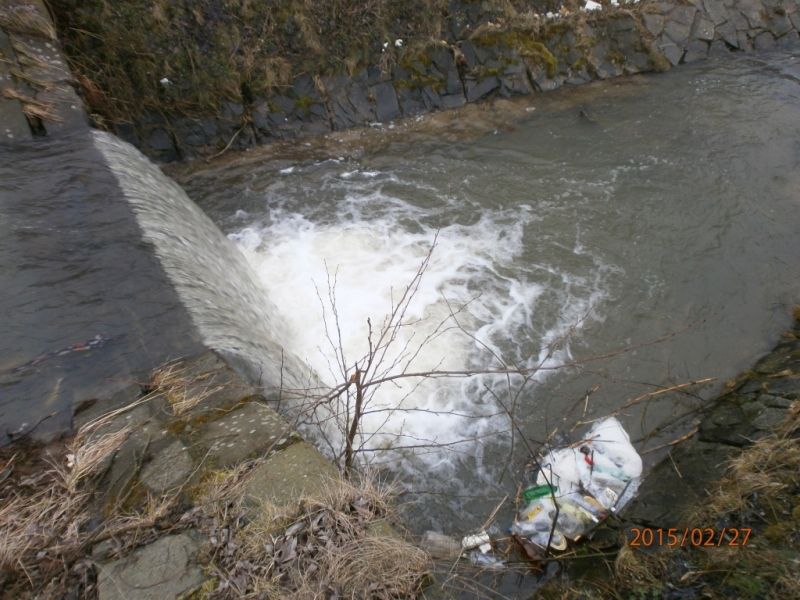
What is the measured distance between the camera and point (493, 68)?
8.69m

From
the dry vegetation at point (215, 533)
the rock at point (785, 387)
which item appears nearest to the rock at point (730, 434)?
the rock at point (785, 387)

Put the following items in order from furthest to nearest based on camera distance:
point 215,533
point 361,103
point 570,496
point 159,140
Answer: point 361,103 → point 159,140 → point 570,496 → point 215,533

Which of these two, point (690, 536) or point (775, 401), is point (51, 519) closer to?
point (690, 536)

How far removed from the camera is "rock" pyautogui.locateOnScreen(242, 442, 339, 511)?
9.05 feet

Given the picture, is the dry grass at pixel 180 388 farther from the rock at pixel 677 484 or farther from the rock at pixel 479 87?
the rock at pixel 479 87

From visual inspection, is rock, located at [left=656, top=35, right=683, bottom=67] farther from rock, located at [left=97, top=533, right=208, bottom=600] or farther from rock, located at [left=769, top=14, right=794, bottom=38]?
rock, located at [left=97, top=533, right=208, bottom=600]

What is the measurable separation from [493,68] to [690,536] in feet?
25.0

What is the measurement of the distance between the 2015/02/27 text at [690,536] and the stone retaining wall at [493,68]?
273 inches

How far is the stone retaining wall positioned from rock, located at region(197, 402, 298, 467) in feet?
19.0

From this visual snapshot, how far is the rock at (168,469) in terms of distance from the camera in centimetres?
285

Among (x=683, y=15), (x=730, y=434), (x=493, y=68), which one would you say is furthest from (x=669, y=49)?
(x=730, y=434)

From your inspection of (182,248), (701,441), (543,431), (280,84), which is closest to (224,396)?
(182,248)

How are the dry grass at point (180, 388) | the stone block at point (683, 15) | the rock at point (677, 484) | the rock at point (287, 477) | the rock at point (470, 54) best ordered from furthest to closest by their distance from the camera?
the stone block at point (683, 15) < the rock at point (470, 54) < the rock at point (677, 484) < the dry grass at point (180, 388) < the rock at point (287, 477)

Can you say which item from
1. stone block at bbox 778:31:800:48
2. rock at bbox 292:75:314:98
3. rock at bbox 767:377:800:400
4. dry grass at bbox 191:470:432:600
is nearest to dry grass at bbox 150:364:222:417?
dry grass at bbox 191:470:432:600
